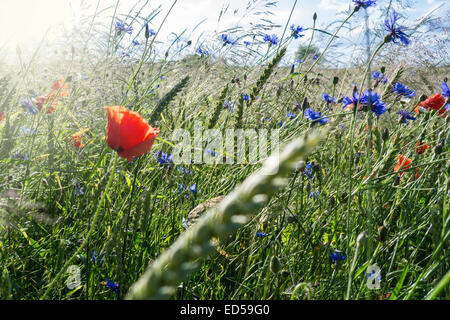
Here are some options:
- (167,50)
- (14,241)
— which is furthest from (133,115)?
(167,50)

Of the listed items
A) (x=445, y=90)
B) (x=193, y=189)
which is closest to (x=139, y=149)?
(x=193, y=189)

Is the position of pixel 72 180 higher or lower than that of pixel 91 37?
lower

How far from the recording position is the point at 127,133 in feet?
3.05

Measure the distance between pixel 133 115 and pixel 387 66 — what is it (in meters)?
1.88

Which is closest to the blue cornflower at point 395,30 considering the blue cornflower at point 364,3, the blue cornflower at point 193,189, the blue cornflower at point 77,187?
the blue cornflower at point 364,3

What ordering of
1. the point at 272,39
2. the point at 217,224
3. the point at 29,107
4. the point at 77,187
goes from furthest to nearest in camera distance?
the point at 272,39 → the point at 29,107 → the point at 77,187 → the point at 217,224

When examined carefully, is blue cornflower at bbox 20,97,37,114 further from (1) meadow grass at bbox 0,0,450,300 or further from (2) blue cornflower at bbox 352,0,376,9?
(2) blue cornflower at bbox 352,0,376,9

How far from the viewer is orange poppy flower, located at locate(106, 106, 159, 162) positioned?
3.05 ft

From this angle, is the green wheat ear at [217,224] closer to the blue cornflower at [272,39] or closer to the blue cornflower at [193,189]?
the blue cornflower at [193,189]

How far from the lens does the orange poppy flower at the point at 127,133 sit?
930mm

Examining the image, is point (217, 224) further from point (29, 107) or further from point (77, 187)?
point (29, 107)

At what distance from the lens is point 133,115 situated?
3.07 ft

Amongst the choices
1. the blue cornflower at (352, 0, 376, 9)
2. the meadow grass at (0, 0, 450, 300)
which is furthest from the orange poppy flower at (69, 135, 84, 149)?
the blue cornflower at (352, 0, 376, 9)
